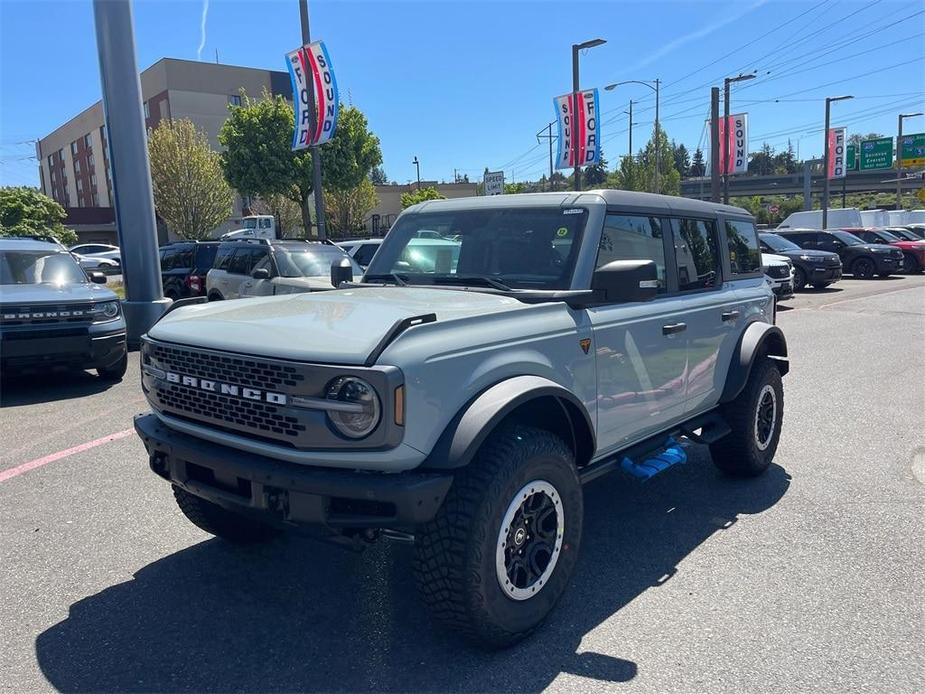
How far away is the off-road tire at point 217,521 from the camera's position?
3752mm

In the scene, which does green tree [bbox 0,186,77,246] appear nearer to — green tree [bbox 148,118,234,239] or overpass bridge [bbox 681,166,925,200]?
green tree [bbox 148,118,234,239]

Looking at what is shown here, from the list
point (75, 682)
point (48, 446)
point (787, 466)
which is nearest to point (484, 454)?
point (75, 682)

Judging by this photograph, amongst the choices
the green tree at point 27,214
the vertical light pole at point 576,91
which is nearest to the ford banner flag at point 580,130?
the vertical light pole at point 576,91

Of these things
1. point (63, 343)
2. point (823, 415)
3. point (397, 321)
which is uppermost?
point (397, 321)

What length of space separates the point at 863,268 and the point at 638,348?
24.5 meters

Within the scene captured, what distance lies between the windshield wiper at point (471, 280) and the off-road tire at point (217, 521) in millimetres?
1654

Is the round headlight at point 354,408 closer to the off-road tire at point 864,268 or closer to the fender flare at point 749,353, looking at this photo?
the fender flare at point 749,353

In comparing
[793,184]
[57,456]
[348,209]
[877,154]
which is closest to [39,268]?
[57,456]

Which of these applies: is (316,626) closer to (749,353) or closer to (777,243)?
(749,353)

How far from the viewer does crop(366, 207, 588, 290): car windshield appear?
3705mm

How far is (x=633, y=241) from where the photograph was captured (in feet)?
13.3

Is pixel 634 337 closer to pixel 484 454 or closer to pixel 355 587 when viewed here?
pixel 484 454

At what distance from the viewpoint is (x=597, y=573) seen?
12.0ft

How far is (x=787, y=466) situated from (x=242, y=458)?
4.28 metres
